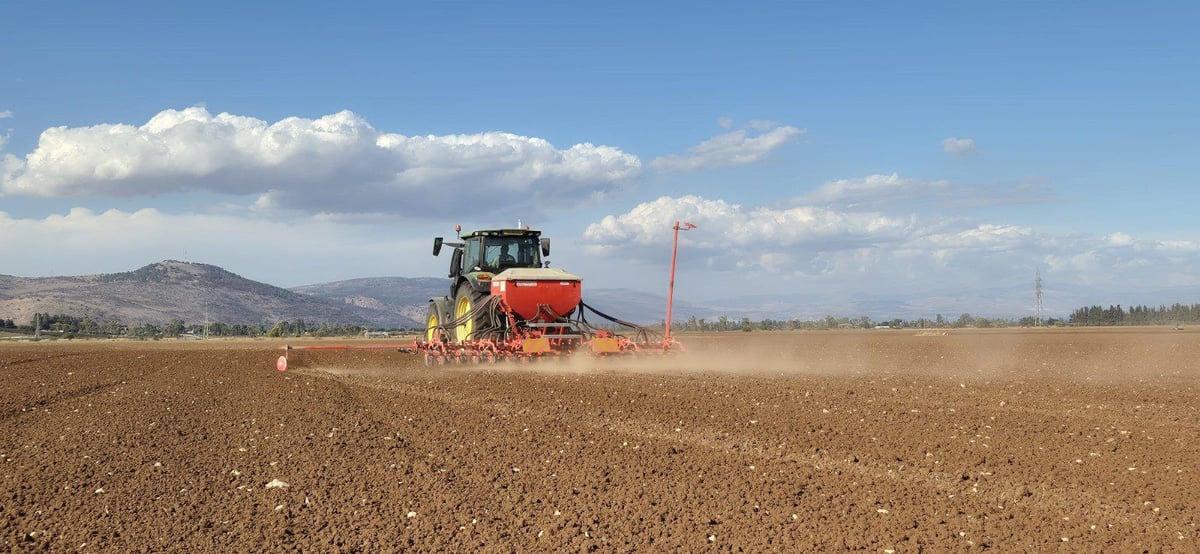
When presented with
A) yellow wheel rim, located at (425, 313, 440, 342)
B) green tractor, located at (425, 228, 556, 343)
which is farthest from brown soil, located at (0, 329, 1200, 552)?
yellow wheel rim, located at (425, 313, 440, 342)

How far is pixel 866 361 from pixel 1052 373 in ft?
14.2

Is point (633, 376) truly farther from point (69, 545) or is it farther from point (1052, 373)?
point (69, 545)

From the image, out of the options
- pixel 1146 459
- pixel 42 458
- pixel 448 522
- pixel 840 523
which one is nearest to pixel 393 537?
pixel 448 522

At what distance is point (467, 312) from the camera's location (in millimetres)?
18047

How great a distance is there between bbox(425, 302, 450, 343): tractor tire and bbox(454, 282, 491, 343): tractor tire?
32 cm

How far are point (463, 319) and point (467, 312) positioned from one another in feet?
1.63

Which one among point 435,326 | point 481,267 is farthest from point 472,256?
point 435,326

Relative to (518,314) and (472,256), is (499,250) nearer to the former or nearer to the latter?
(472,256)

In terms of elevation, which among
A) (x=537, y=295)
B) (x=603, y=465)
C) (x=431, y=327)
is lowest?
(x=603, y=465)

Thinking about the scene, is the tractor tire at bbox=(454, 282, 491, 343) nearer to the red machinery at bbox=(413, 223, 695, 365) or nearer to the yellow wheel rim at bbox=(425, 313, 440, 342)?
the red machinery at bbox=(413, 223, 695, 365)

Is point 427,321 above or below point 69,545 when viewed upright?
above

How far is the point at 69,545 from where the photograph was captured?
569 cm

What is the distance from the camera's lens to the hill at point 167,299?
9888 centimetres

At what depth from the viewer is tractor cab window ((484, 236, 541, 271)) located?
723 inches
